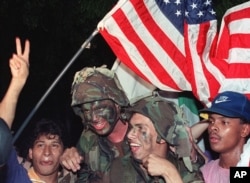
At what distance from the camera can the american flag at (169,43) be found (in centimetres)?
679

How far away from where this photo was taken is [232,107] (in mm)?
5824

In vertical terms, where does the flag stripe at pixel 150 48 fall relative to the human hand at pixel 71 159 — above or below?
above

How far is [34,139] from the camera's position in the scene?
6.29m

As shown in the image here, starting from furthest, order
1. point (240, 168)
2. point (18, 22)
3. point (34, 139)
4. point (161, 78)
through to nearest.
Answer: point (18, 22), point (161, 78), point (34, 139), point (240, 168)

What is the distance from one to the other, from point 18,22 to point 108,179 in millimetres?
4999

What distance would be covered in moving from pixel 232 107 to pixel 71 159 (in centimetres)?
126

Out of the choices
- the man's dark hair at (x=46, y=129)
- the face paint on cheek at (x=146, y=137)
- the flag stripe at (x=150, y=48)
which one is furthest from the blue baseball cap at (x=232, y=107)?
the man's dark hair at (x=46, y=129)

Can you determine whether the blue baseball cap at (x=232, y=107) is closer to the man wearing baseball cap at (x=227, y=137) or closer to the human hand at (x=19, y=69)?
the man wearing baseball cap at (x=227, y=137)

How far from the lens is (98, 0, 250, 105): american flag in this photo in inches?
267

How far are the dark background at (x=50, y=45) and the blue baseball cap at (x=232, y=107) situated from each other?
388 centimetres

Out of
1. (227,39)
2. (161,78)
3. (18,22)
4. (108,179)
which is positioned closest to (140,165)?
(108,179)

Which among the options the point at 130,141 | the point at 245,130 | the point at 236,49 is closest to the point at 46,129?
the point at 130,141

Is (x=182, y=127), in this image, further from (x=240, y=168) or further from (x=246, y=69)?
(x=246, y=69)

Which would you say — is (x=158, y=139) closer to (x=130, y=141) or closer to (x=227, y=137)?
(x=130, y=141)
